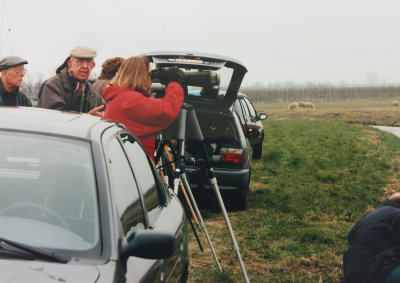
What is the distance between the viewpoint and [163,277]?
10.0 feet

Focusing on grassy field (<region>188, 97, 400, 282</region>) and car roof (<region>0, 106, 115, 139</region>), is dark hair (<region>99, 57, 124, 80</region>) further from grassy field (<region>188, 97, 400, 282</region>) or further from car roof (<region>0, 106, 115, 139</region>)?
car roof (<region>0, 106, 115, 139</region>)

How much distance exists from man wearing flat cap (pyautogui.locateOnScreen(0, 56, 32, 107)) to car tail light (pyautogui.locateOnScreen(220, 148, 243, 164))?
3.26 m

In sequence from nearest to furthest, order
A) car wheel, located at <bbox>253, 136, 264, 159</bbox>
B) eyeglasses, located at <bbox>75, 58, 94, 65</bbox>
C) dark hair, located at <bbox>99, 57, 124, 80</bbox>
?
eyeglasses, located at <bbox>75, 58, 94, 65</bbox> < dark hair, located at <bbox>99, 57, 124, 80</bbox> < car wheel, located at <bbox>253, 136, 264, 159</bbox>

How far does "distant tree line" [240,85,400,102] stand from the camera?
269ft

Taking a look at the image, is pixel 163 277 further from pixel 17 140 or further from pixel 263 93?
pixel 263 93

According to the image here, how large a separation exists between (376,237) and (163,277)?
6.52ft

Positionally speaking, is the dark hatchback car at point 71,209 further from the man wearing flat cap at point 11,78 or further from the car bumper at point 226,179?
the car bumper at point 226,179

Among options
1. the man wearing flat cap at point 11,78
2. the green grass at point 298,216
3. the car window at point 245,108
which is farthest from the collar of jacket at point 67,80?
the car window at point 245,108

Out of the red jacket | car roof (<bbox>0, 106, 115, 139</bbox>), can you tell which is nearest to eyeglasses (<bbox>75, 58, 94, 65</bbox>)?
the red jacket

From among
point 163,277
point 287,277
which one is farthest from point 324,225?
point 163,277

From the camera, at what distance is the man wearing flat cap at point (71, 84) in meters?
5.79

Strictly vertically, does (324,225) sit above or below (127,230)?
below

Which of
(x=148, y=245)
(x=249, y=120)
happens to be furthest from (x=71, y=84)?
(x=249, y=120)

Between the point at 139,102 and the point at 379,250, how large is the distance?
2.22 meters
